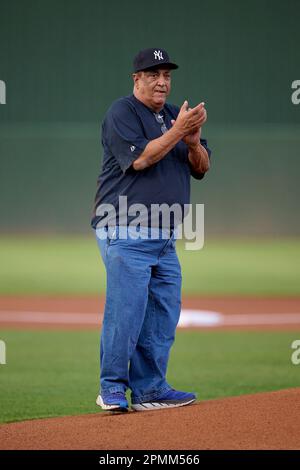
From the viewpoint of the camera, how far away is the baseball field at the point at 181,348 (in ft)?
12.5

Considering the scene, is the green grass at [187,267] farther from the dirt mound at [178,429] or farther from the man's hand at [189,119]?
the man's hand at [189,119]

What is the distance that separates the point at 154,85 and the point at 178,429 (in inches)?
59.9

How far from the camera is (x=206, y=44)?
62.7ft

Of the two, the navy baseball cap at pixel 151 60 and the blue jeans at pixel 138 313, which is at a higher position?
the navy baseball cap at pixel 151 60

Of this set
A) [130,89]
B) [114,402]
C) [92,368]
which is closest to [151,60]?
[114,402]

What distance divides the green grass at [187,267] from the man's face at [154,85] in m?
8.87

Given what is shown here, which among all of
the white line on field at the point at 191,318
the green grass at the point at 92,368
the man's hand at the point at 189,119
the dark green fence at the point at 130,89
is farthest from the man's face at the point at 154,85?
the dark green fence at the point at 130,89

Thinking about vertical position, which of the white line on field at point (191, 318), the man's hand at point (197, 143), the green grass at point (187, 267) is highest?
the man's hand at point (197, 143)

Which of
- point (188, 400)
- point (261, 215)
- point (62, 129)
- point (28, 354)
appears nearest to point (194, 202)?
point (261, 215)

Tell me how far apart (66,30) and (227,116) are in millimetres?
3774

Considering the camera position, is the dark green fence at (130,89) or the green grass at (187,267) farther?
the dark green fence at (130,89)

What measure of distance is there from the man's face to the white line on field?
226 inches

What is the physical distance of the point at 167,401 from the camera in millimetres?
4395

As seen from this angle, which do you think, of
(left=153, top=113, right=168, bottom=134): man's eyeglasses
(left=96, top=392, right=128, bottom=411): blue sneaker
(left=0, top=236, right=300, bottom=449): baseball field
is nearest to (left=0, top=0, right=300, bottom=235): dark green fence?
(left=0, top=236, right=300, bottom=449): baseball field
